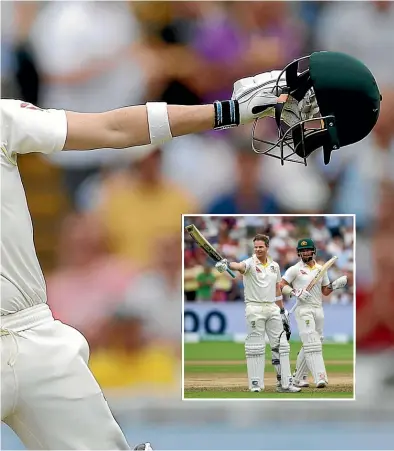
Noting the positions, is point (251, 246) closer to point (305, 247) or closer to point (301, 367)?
point (305, 247)

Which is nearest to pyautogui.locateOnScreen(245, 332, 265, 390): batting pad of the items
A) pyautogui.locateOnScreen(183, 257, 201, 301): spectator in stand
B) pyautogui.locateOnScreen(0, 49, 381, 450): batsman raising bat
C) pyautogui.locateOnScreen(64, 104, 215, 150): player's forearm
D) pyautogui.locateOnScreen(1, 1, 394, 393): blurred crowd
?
pyautogui.locateOnScreen(1, 1, 394, 393): blurred crowd

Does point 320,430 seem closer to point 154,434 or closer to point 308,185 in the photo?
point 154,434

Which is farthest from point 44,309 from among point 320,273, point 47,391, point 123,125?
point 320,273

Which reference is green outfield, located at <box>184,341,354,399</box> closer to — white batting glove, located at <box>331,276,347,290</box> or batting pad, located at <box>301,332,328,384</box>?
batting pad, located at <box>301,332,328,384</box>

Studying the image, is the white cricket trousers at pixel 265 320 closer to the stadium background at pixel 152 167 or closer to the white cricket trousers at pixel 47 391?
→ the stadium background at pixel 152 167

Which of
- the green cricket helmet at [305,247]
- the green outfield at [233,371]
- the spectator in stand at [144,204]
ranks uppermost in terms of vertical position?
the spectator in stand at [144,204]

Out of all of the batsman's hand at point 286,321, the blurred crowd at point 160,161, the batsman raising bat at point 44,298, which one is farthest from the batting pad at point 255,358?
the batsman raising bat at point 44,298
